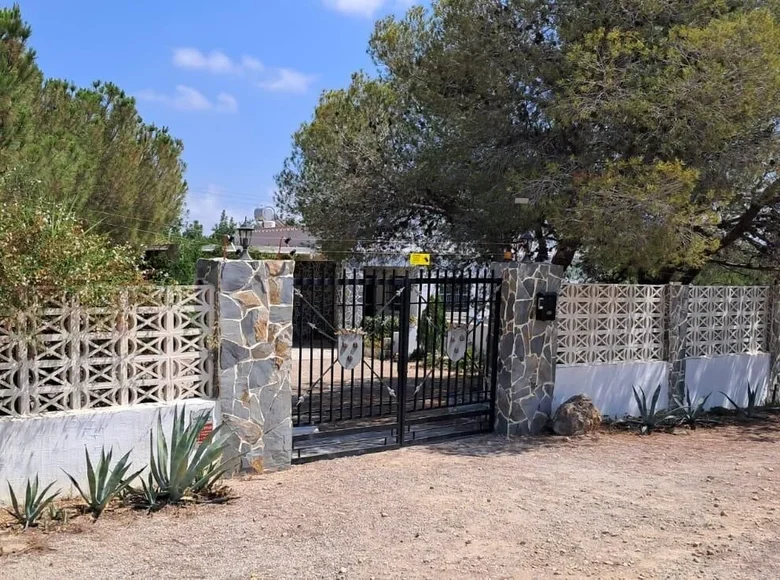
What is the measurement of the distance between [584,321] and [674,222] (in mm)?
1735

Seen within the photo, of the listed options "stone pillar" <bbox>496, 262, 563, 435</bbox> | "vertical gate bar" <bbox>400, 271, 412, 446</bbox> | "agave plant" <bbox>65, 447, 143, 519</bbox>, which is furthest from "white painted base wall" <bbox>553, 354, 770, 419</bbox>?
"agave plant" <bbox>65, 447, 143, 519</bbox>

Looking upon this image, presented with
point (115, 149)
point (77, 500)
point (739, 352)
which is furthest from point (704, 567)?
point (115, 149)

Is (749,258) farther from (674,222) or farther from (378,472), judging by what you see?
(378,472)

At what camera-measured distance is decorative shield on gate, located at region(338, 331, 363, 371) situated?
7602 mm

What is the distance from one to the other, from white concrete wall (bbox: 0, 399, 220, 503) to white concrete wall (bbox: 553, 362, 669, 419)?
5.20m

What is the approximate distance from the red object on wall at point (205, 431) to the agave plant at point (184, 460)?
2.8 inches

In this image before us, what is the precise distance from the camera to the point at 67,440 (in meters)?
5.83

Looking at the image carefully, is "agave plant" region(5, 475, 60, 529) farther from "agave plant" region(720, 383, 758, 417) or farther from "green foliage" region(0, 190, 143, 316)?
"agave plant" region(720, 383, 758, 417)

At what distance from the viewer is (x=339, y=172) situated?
40.5 ft

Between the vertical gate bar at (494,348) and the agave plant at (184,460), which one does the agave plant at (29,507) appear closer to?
the agave plant at (184,460)

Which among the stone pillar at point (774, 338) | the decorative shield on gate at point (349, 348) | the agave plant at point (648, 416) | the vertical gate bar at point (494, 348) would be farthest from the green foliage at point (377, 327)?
the stone pillar at point (774, 338)

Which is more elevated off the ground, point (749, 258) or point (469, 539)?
point (749, 258)

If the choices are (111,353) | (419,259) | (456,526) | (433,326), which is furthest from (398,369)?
(419,259)

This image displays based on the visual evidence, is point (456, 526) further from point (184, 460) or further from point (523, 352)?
point (523, 352)
